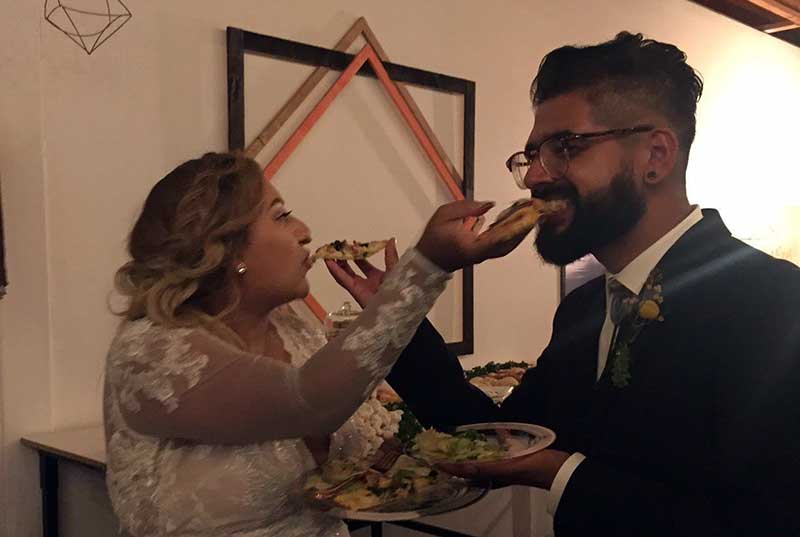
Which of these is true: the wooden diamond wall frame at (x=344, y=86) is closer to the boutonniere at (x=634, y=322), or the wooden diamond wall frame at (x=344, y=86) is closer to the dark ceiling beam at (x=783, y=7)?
the boutonniere at (x=634, y=322)

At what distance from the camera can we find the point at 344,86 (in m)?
2.58

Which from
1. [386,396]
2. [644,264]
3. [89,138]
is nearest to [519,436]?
[644,264]

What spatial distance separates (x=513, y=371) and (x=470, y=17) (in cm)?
137

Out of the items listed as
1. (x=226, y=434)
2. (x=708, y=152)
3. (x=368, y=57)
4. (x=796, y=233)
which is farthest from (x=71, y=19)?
(x=796, y=233)

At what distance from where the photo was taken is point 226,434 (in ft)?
3.67

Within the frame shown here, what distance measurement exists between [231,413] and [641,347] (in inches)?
23.2

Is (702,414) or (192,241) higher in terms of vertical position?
(192,241)

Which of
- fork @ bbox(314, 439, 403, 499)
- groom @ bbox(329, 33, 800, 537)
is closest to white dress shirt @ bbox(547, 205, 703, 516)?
groom @ bbox(329, 33, 800, 537)

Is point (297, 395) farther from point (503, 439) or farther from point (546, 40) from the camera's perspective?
point (546, 40)

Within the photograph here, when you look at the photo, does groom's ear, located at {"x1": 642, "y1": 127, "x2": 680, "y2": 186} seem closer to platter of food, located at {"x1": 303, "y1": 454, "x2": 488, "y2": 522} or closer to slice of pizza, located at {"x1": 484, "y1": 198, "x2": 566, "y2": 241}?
slice of pizza, located at {"x1": 484, "y1": 198, "x2": 566, "y2": 241}

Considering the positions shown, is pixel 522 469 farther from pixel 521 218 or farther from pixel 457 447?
pixel 521 218

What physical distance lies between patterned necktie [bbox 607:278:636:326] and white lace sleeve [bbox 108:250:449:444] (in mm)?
325

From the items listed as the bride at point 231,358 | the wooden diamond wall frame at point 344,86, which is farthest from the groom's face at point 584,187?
the wooden diamond wall frame at point 344,86

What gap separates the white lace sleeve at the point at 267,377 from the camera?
3.47ft
